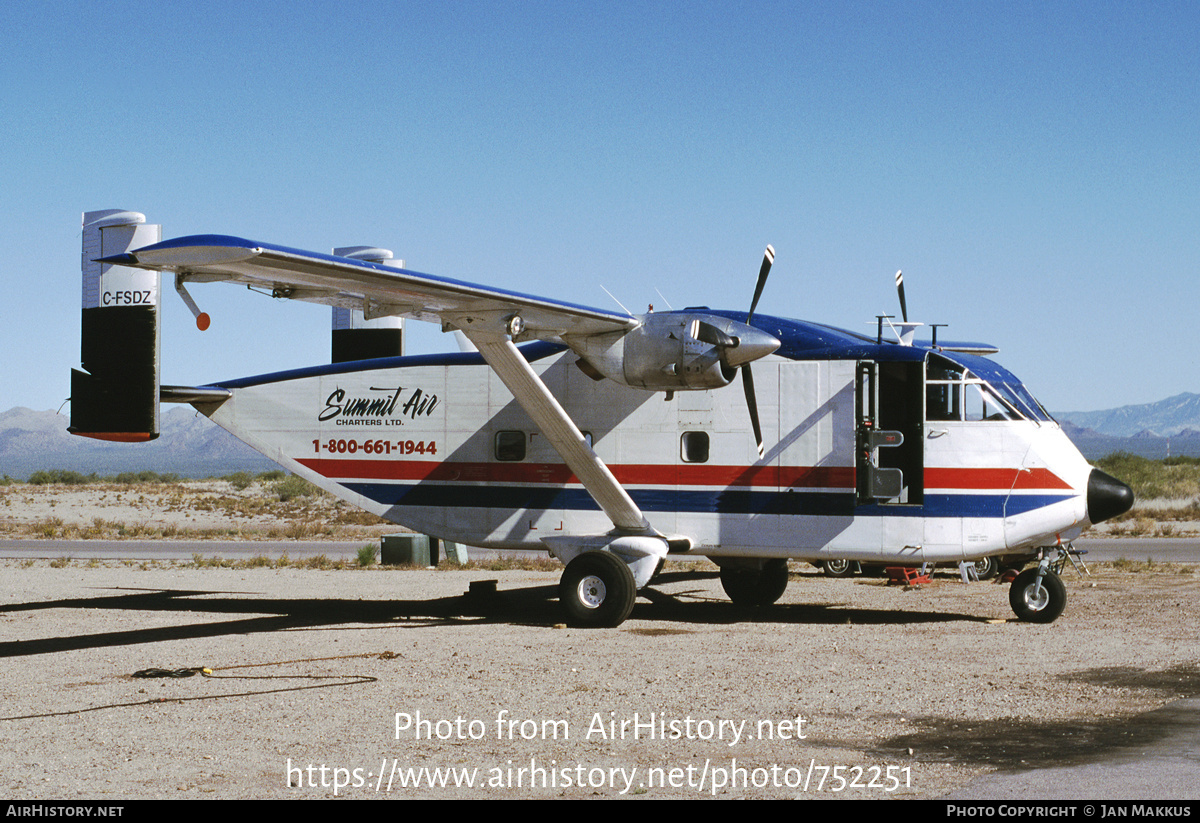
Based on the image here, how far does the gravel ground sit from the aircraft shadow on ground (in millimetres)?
87

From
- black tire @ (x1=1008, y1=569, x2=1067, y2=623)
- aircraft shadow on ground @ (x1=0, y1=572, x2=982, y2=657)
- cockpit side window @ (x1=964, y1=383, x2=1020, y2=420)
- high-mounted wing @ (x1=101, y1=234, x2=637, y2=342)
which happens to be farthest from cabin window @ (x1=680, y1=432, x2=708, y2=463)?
black tire @ (x1=1008, y1=569, x2=1067, y2=623)

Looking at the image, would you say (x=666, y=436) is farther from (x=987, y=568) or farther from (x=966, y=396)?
(x=987, y=568)

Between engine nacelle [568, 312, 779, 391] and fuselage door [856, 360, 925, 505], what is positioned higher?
engine nacelle [568, 312, 779, 391]

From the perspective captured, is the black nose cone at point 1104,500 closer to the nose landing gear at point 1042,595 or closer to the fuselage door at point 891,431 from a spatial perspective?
the nose landing gear at point 1042,595

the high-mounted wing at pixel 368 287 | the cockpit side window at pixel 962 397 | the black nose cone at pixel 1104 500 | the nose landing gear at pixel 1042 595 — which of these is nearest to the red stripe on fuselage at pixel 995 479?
the black nose cone at pixel 1104 500

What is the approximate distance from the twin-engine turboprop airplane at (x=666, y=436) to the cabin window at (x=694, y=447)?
0.03 metres

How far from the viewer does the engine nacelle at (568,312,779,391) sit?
14484mm

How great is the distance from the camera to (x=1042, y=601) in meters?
15.5

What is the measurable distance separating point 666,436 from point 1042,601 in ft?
18.3

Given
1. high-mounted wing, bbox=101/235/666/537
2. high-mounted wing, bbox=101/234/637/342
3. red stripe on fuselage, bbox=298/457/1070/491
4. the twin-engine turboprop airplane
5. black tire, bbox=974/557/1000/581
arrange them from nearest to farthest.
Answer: high-mounted wing, bbox=101/234/637/342
high-mounted wing, bbox=101/235/666/537
the twin-engine turboprop airplane
red stripe on fuselage, bbox=298/457/1070/491
black tire, bbox=974/557/1000/581

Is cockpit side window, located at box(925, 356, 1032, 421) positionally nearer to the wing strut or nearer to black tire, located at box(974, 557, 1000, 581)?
the wing strut

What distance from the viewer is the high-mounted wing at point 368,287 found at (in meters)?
11.2

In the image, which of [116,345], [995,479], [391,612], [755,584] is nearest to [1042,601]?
[995,479]
